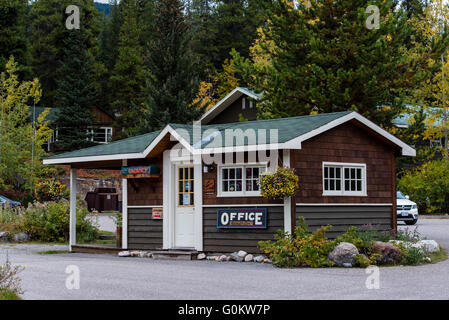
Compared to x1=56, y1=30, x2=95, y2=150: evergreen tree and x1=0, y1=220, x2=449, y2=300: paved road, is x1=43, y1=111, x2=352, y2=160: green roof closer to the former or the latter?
x1=0, y1=220, x2=449, y2=300: paved road

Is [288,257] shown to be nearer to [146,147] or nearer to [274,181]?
[274,181]

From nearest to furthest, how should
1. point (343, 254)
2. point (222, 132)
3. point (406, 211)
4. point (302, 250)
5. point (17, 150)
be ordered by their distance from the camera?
point (343, 254) < point (302, 250) < point (222, 132) < point (406, 211) < point (17, 150)

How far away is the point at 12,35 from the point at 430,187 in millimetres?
38383

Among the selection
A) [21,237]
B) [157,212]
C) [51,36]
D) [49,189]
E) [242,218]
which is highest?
[51,36]

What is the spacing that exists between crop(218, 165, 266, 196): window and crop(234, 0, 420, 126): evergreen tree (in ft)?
22.5

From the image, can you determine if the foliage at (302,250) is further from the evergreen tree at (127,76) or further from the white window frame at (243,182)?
the evergreen tree at (127,76)

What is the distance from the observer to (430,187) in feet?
116

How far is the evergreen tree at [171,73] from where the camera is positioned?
37625mm

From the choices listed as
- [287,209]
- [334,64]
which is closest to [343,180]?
[287,209]

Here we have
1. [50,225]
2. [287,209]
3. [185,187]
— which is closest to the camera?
[287,209]

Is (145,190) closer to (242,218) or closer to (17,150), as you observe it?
(242,218)

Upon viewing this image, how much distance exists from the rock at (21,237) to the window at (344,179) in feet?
37.7

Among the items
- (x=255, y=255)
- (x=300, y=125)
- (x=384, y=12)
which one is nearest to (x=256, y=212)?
(x=255, y=255)

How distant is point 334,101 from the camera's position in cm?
2302
